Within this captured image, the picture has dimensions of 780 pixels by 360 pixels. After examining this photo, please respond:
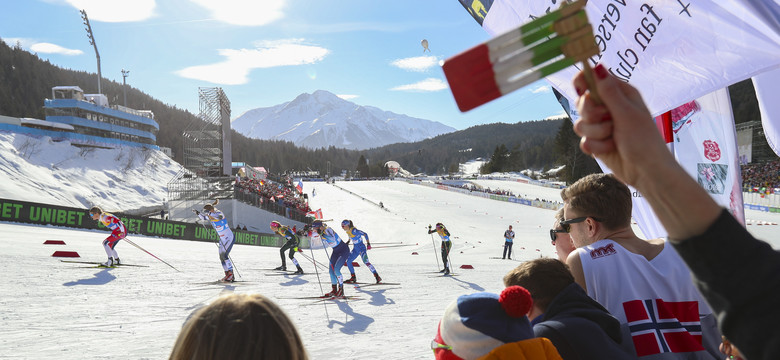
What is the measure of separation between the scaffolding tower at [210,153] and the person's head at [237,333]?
31872mm

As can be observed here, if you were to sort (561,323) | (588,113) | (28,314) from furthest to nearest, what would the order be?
(28,314), (561,323), (588,113)

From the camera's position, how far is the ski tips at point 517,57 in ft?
3.35

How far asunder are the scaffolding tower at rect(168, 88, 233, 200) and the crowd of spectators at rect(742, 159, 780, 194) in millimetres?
49608

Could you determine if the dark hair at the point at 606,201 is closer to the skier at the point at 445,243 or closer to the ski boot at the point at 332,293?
the ski boot at the point at 332,293

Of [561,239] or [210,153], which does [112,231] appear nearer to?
[561,239]

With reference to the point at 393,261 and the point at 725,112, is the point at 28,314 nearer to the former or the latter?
the point at 725,112

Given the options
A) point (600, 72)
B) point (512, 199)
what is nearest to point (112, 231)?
point (600, 72)

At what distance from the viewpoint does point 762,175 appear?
49906 millimetres

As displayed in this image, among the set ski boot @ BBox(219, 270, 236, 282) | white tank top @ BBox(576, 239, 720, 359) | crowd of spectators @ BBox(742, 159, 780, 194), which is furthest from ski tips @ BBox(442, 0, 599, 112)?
crowd of spectators @ BBox(742, 159, 780, 194)

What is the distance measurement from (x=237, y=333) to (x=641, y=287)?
6.36 ft

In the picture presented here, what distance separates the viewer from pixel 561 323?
1989mm

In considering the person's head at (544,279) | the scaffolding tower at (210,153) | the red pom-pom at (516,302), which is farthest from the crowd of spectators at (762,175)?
the red pom-pom at (516,302)

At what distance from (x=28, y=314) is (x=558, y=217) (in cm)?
875

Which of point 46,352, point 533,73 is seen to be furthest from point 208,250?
point 533,73
